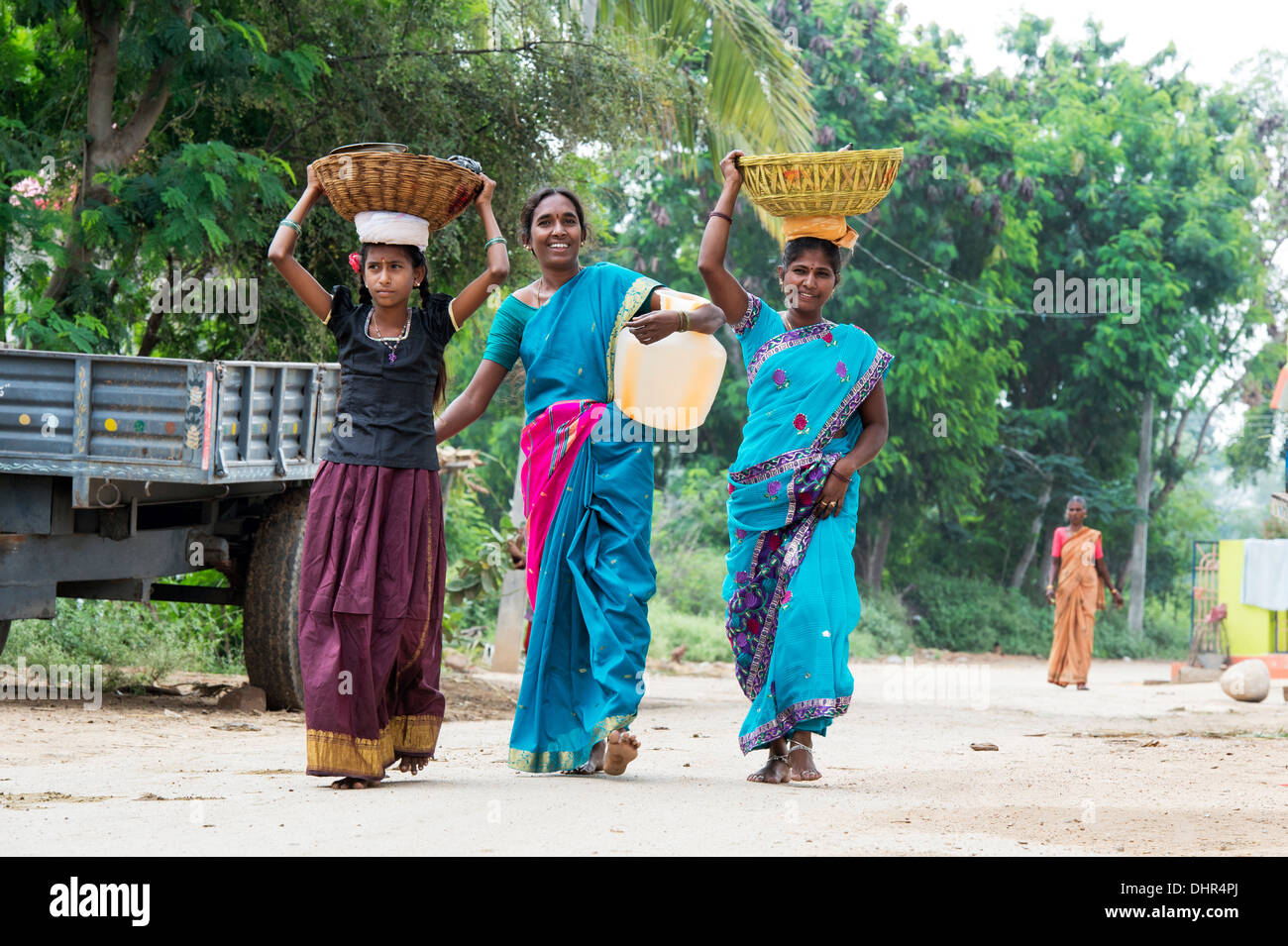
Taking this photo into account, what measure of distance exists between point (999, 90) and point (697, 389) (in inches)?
1021

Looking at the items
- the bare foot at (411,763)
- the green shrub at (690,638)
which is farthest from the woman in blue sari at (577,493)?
the green shrub at (690,638)

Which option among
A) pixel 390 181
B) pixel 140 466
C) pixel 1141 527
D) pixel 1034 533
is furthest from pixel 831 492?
pixel 1141 527

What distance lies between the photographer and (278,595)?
9.19m

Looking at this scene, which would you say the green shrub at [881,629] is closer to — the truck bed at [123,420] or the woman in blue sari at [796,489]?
the truck bed at [123,420]

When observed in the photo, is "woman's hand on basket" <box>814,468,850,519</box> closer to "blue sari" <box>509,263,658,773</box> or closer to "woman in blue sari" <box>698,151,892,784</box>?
"woman in blue sari" <box>698,151,892,784</box>

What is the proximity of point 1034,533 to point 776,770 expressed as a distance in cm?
2588

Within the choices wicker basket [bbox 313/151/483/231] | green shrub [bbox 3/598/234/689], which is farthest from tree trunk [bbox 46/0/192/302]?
wicker basket [bbox 313/151/483/231]

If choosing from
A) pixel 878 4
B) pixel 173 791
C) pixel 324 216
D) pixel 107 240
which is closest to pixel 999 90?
pixel 878 4

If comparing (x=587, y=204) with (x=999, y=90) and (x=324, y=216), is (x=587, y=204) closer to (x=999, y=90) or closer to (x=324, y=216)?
(x=324, y=216)

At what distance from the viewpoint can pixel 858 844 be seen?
425cm

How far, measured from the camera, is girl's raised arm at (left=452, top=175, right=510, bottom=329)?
18.2ft

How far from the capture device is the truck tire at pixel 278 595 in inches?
362

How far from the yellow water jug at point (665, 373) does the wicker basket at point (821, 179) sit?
0.52 metres

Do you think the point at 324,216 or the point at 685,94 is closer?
the point at 324,216
